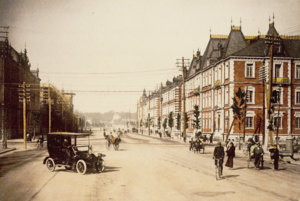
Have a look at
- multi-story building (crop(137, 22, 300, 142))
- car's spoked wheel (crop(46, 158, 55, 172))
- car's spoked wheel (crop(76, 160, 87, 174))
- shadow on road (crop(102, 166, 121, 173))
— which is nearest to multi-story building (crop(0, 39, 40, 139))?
car's spoked wheel (crop(46, 158, 55, 172))

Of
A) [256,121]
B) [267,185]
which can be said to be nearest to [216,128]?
[256,121]

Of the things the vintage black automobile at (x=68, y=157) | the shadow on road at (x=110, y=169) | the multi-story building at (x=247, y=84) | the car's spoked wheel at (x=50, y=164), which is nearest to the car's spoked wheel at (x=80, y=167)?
the vintage black automobile at (x=68, y=157)

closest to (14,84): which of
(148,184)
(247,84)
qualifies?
(148,184)

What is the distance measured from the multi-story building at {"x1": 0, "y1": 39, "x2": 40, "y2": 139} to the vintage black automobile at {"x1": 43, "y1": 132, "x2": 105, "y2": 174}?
4839 mm

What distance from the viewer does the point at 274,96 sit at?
71.9 feet

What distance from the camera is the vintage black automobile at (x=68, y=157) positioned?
51.4ft

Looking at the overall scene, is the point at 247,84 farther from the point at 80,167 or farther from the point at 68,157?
the point at 68,157

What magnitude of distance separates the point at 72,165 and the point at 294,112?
13806 millimetres

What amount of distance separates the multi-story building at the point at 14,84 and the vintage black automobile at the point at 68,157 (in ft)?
15.9

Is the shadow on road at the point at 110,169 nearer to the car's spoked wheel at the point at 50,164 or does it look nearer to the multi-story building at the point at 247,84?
the car's spoked wheel at the point at 50,164

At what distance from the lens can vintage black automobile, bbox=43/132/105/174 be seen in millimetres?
15656

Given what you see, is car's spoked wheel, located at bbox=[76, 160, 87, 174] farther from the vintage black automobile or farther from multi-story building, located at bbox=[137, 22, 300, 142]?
multi-story building, located at bbox=[137, 22, 300, 142]

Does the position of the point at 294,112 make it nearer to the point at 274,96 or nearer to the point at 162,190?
the point at 274,96

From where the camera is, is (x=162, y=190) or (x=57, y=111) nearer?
(x=162, y=190)
